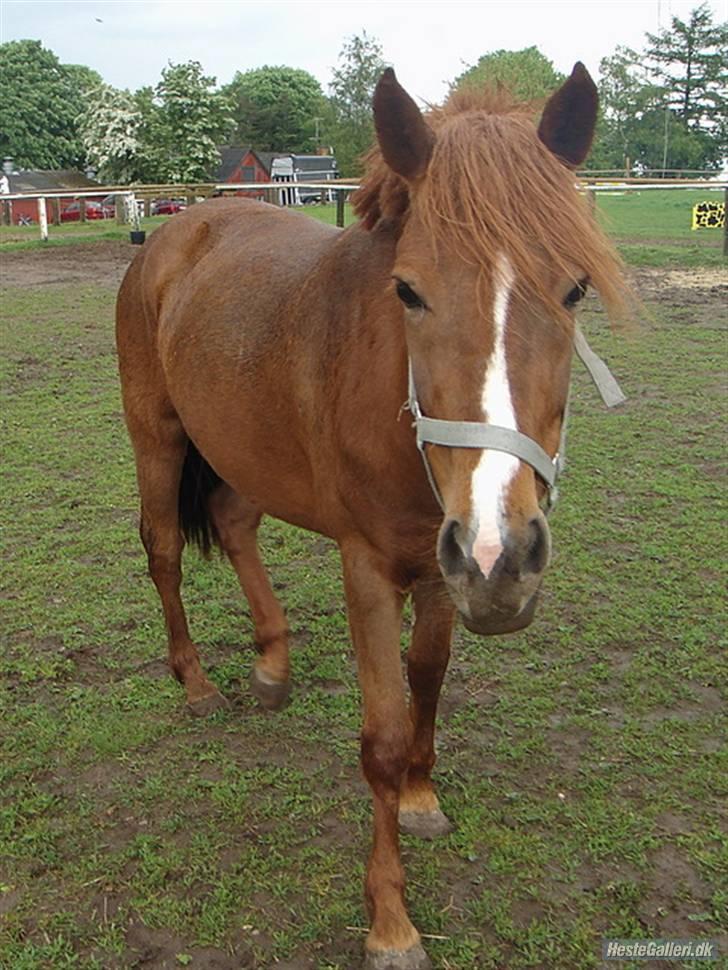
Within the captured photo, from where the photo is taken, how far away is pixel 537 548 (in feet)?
5.49

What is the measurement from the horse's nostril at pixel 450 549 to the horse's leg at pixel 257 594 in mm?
1989

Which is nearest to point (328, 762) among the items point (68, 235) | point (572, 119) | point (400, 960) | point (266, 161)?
point (400, 960)

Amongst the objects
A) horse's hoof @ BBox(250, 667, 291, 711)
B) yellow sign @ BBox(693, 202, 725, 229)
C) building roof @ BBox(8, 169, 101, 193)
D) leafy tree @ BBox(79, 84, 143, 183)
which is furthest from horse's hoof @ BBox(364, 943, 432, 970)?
building roof @ BBox(8, 169, 101, 193)

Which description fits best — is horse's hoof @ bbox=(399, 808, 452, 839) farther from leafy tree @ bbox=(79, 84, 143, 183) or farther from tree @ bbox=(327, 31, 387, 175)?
tree @ bbox=(327, 31, 387, 175)

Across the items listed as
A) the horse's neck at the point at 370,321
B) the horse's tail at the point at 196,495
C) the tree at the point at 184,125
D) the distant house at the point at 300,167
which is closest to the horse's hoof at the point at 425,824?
the horse's neck at the point at 370,321

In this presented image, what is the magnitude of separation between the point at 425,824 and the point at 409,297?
1.76m

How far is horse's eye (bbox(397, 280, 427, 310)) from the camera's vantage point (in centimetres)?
185

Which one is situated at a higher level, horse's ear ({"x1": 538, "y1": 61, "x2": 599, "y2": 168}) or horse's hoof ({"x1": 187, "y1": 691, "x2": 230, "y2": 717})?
horse's ear ({"x1": 538, "y1": 61, "x2": 599, "y2": 168})

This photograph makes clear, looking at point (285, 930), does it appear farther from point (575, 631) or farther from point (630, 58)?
point (630, 58)

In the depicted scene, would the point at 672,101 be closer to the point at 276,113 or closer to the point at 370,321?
the point at 276,113

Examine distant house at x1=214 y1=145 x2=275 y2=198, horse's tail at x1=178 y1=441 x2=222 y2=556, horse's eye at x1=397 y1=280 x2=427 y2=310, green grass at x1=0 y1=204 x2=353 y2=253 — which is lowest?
horse's tail at x1=178 y1=441 x2=222 y2=556

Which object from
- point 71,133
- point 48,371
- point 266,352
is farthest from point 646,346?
point 71,133

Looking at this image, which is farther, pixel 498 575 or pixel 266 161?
pixel 266 161

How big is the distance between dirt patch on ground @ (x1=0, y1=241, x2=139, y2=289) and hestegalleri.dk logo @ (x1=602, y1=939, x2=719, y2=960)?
45.1 feet
